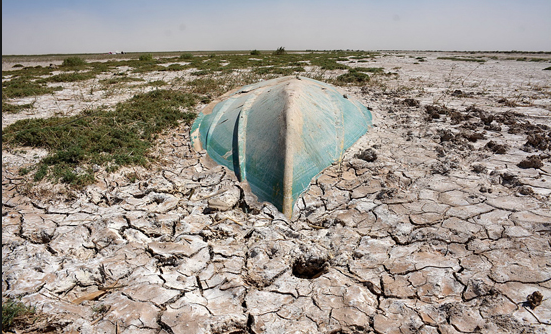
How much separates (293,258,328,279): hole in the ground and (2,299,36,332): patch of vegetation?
2436mm

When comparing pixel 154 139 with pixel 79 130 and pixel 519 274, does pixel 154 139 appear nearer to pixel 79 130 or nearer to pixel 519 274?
pixel 79 130

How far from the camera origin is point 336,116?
19.0 feet

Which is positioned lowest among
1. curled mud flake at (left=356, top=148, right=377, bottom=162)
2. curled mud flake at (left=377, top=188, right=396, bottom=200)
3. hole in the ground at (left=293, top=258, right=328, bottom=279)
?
hole in the ground at (left=293, top=258, right=328, bottom=279)

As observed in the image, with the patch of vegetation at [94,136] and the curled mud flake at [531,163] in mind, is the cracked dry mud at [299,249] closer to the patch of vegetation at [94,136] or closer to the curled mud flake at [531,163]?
the curled mud flake at [531,163]

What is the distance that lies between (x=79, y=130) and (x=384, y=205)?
6.34m

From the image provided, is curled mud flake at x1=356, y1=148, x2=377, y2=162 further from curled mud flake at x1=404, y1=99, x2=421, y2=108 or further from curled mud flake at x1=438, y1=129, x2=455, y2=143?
curled mud flake at x1=404, y1=99, x2=421, y2=108

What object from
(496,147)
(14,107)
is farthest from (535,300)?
(14,107)

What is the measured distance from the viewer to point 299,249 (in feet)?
10.9

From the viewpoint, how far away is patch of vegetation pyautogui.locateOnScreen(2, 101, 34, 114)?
26.7 ft

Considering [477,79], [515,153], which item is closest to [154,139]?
[515,153]

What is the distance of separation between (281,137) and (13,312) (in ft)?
11.2

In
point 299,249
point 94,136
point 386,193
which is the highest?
point 94,136

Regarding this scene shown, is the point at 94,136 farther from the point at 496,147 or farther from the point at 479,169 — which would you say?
the point at 496,147

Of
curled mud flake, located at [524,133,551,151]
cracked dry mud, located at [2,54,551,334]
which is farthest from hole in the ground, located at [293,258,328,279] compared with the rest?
curled mud flake, located at [524,133,551,151]
